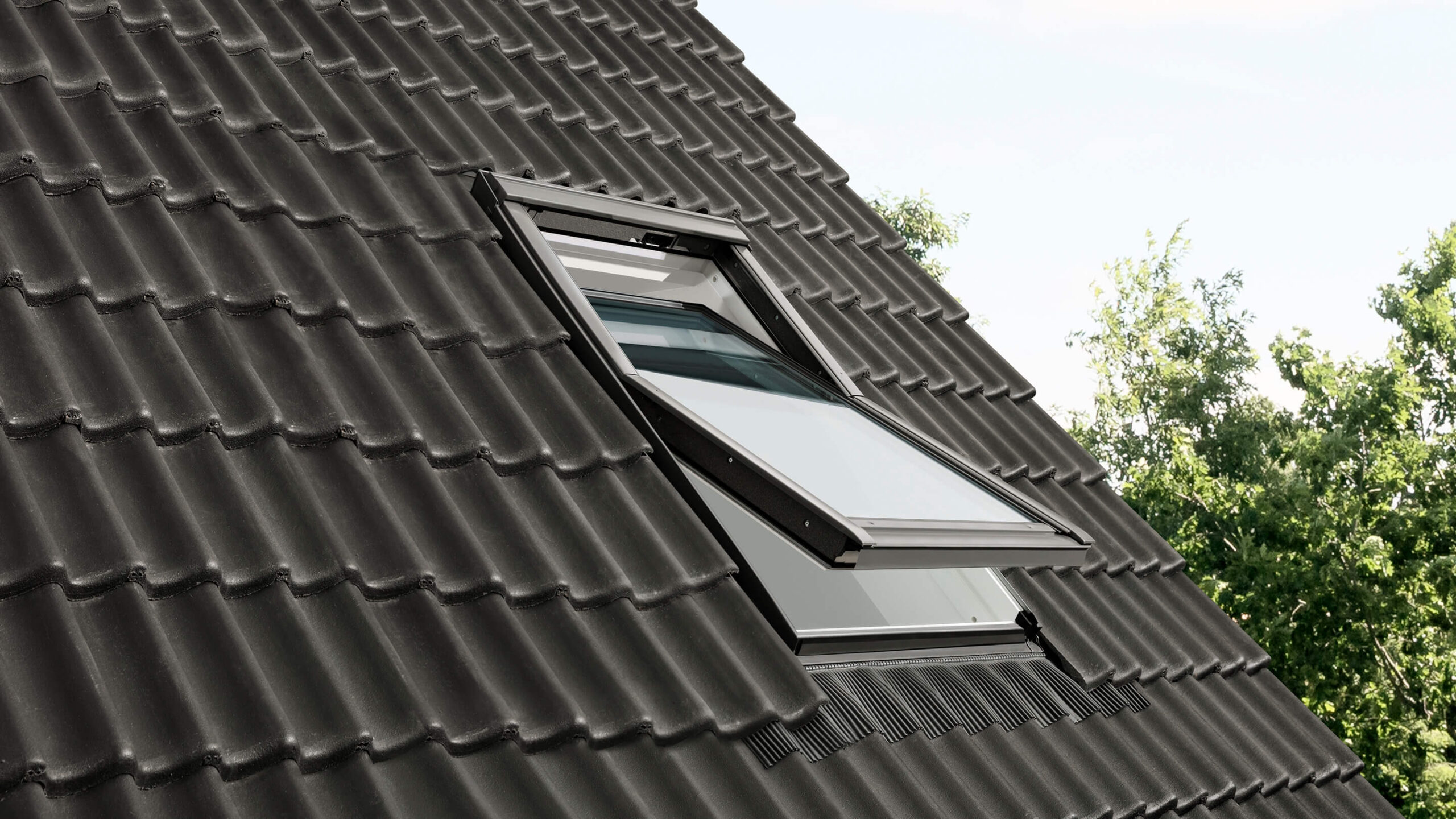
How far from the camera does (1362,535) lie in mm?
21609

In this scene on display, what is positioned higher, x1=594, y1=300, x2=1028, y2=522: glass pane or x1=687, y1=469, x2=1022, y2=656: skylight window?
x1=594, y1=300, x2=1028, y2=522: glass pane

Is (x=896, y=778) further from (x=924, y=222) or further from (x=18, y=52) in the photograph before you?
(x=924, y=222)

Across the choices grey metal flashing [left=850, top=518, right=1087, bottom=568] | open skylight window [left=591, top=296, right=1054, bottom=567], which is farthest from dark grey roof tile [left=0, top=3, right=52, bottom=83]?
grey metal flashing [left=850, top=518, right=1087, bottom=568]

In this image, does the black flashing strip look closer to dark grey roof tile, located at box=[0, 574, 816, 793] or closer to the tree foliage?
dark grey roof tile, located at box=[0, 574, 816, 793]

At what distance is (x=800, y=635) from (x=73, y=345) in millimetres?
1412

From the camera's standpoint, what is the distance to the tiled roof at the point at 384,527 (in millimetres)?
1670

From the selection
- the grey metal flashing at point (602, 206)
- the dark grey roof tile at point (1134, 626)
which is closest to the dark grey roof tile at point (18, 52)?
the grey metal flashing at point (602, 206)

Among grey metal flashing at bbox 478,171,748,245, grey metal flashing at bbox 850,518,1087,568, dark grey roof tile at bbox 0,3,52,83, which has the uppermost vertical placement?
dark grey roof tile at bbox 0,3,52,83

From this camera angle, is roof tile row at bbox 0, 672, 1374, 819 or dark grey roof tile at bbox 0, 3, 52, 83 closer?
roof tile row at bbox 0, 672, 1374, 819

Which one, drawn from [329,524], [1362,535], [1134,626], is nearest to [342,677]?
[329,524]

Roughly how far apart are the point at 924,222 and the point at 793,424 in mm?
29900

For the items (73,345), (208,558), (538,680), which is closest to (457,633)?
(538,680)

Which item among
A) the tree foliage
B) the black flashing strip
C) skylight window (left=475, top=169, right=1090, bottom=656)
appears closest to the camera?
the black flashing strip

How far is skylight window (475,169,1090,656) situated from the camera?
7.90 feet
